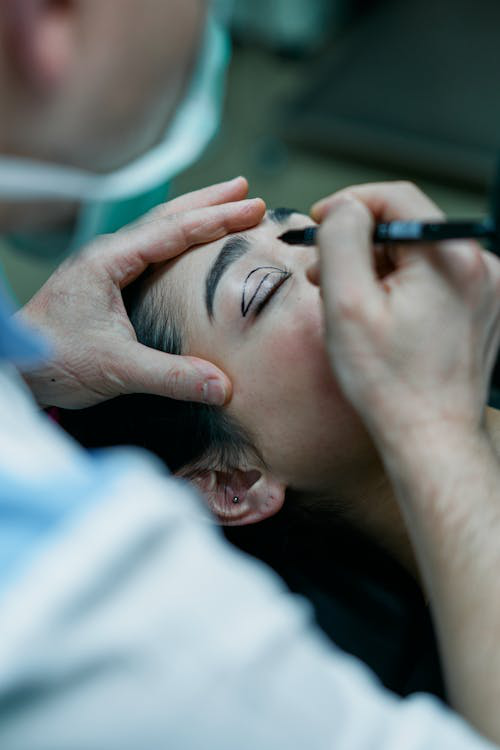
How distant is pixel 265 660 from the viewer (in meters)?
0.51

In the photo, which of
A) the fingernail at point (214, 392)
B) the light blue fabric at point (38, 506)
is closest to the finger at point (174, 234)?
the fingernail at point (214, 392)

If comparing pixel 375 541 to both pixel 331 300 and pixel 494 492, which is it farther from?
pixel 331 300

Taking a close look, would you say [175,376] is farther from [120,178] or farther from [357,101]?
[357,101]

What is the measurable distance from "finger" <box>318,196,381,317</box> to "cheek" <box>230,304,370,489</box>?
0.21m

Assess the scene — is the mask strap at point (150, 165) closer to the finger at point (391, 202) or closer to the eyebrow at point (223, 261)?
the finger at point (391, 202)

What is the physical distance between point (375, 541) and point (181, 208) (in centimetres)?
58


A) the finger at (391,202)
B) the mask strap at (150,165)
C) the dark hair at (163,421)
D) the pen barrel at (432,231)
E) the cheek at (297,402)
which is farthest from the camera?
the dark hair at (163,421)

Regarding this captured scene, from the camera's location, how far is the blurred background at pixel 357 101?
281 centimetres

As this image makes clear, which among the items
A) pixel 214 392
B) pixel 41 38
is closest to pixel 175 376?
pixel 214 392

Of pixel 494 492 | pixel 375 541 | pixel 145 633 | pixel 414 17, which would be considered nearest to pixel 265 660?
pixel 145 633

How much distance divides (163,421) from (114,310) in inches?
7.0

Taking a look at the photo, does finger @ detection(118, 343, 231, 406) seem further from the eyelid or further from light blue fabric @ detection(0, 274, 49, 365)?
light blue fabric @ detection(0, 274, 49, 365)

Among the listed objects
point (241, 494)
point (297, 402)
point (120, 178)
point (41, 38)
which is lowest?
point (241, 494)

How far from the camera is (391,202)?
867 mm
